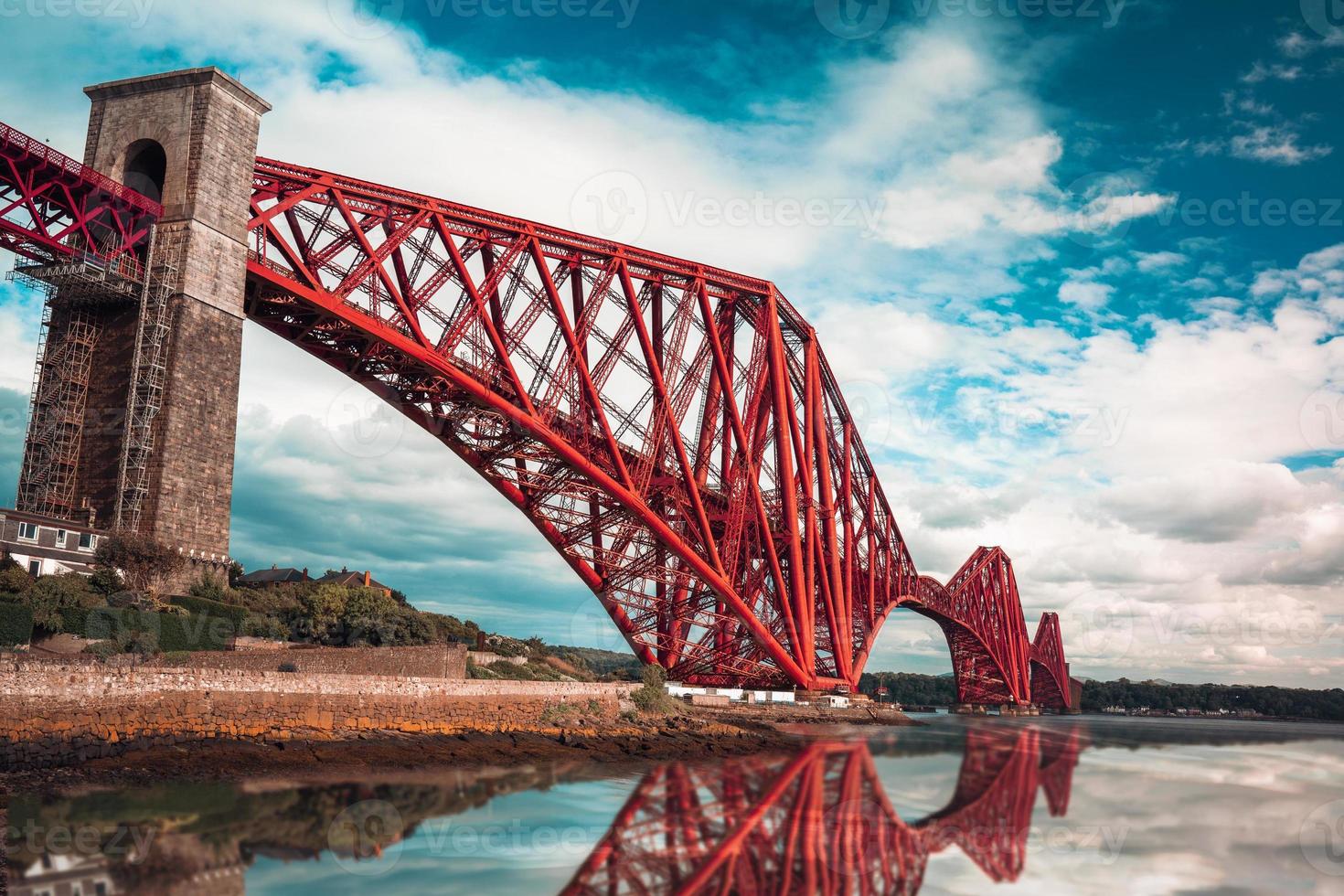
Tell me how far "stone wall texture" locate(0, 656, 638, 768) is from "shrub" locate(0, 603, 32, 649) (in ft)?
13.2

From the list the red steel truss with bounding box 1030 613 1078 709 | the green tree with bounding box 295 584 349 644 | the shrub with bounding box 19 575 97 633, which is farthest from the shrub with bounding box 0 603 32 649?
the red steel truss with bounding box 1030 613 1078 709

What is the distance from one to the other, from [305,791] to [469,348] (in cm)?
2056

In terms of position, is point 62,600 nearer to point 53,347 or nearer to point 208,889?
point 53,347

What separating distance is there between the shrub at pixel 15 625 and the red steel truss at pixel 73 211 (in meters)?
10.5

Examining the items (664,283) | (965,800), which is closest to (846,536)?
(664,283)

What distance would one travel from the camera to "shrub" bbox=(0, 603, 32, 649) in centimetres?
2203

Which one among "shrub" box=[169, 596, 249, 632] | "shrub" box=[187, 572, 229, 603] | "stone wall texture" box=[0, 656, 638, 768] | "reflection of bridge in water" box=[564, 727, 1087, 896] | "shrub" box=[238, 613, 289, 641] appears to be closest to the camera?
"reflection of bridge in water" box=[564, 727, 1087, 896]

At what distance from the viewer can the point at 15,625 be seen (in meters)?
22.3

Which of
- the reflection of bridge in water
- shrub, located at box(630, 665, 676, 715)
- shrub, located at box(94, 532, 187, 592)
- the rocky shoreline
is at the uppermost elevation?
shrub, located at box(94, 532, 187, 592)

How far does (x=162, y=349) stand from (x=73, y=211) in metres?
4.83

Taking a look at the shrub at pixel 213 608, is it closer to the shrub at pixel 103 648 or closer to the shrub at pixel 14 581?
the shrub at pixel 103 648

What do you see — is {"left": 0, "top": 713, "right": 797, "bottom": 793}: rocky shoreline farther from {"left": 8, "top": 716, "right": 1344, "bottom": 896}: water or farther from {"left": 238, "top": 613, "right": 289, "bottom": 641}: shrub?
{"left": 238, "top": 613, "right": 289, "bottom": 641}: shrub

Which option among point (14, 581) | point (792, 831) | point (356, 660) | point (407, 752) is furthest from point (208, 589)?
point (792, 831)

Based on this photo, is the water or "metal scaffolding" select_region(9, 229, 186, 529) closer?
the water
